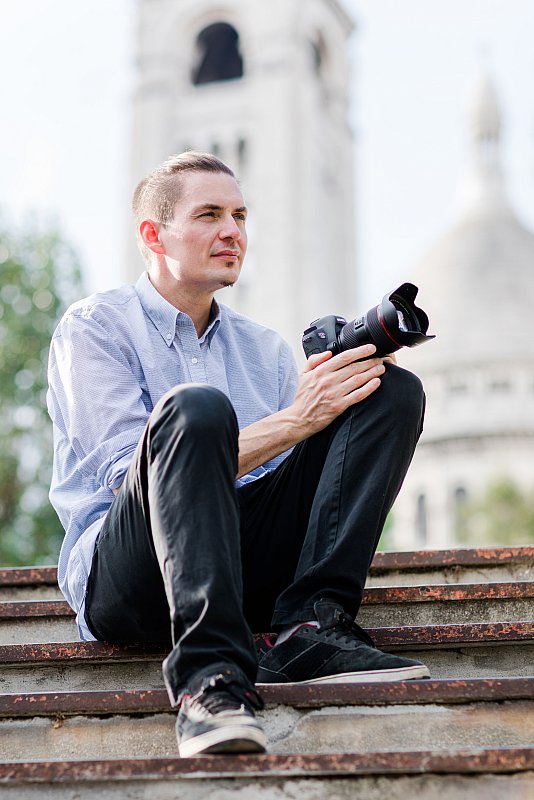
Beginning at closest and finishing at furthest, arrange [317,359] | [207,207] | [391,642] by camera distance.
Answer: [391,642] → [317,359] → [207,207]

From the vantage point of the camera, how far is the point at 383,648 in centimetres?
259

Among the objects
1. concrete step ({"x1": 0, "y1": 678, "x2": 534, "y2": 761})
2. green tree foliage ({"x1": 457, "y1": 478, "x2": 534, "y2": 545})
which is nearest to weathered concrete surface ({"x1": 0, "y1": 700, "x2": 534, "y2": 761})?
concrete step ({"x1": 0, "y1": 678, "x2": 534, "y2": 761})

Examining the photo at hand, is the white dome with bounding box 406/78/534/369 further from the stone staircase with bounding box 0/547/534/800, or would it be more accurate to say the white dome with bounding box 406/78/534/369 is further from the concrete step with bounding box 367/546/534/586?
the stone staircase with bounding box 0/547/534/800

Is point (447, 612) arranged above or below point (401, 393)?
below

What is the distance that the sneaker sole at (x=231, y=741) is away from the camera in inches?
75.5

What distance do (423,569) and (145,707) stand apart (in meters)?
1.34

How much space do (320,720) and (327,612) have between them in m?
0.24

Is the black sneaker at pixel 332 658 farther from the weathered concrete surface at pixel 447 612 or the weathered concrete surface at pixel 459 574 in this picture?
the weathered concrete surface at pixel 459 574

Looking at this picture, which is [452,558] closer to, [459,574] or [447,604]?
[459,574]

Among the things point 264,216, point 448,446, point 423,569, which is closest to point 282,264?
point 264,216

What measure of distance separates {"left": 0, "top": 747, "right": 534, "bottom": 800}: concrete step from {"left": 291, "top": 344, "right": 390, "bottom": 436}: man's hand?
86 cm

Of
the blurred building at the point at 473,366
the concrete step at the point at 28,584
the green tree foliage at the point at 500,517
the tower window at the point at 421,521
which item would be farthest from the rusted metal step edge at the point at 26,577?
the tower window at the point at 421,521

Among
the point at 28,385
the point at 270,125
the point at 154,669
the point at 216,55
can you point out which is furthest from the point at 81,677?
the point at 216,55

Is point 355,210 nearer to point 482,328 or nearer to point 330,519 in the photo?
point 482,328
